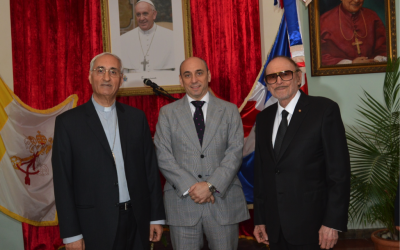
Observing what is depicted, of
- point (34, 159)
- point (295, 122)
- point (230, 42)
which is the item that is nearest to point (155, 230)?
point (295, 122)

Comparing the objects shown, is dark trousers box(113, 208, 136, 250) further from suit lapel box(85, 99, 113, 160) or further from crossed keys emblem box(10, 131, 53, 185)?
crossed keys emblem box(10, 131, 53, 185)

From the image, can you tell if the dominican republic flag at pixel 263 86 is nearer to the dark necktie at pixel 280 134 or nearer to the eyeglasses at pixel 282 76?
the eyeglasses at pixel 282 76

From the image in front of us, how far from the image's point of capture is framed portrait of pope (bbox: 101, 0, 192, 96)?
3805 mm

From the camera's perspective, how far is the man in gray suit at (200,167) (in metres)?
2.27

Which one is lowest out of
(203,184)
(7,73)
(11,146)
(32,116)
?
(203,184)

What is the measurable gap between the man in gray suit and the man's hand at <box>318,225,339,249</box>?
611mm

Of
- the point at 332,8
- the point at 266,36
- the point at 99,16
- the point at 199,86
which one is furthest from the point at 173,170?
the point at 332,8

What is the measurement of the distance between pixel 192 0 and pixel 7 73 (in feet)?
7.33

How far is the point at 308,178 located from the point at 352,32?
247 centimetres

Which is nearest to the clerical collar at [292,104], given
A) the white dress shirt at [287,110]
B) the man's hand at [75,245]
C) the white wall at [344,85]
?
the white dress shirt at [287,110]

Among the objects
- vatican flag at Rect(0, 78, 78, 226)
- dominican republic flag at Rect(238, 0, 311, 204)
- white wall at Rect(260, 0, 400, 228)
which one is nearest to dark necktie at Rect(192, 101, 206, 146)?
dominican republic flag at Rect(238, 0, 311, 204)

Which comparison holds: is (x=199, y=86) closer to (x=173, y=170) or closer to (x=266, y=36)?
(x=173, y=170)

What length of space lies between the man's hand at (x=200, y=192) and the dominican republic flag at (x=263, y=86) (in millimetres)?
1367

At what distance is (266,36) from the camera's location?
3.76 meters
